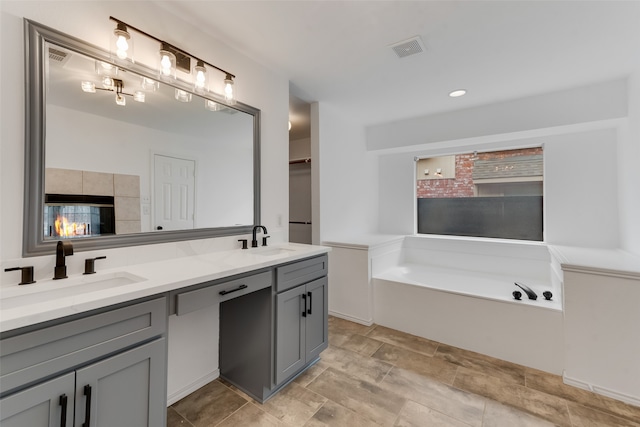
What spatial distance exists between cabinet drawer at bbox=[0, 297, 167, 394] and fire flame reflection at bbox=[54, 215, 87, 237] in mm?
581

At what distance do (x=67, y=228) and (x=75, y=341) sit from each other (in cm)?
64

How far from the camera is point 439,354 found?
2379 mm

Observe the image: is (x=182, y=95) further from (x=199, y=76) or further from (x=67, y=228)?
(x=67, y=228)

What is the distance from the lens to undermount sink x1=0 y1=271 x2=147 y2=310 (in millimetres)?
1070

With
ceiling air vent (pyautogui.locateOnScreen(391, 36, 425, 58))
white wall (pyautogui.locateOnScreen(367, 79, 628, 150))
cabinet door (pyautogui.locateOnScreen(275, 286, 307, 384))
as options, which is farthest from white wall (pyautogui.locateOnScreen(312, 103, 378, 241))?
cabinet door (pyautogui.locateOnScreen(275, 286, 307, 384))

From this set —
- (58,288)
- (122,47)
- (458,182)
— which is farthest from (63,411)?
(458,182)

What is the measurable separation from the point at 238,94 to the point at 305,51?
0.64 meters

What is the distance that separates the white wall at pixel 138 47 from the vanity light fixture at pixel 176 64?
62 millimetres

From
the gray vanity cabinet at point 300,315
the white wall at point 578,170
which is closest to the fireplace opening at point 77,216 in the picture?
the gray vanity cabinet at point 300,315

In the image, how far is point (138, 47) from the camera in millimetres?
1575

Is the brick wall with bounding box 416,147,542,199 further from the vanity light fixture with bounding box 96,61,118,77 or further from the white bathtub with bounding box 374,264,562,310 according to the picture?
the vanity light fixture with bounding box 96,61,118,77

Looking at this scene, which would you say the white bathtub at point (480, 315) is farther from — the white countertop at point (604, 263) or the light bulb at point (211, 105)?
the light bulb at point (211, 105)

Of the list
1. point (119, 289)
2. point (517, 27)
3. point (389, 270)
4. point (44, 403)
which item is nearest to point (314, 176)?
point (389, 270)

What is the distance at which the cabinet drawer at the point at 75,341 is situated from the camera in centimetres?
83
